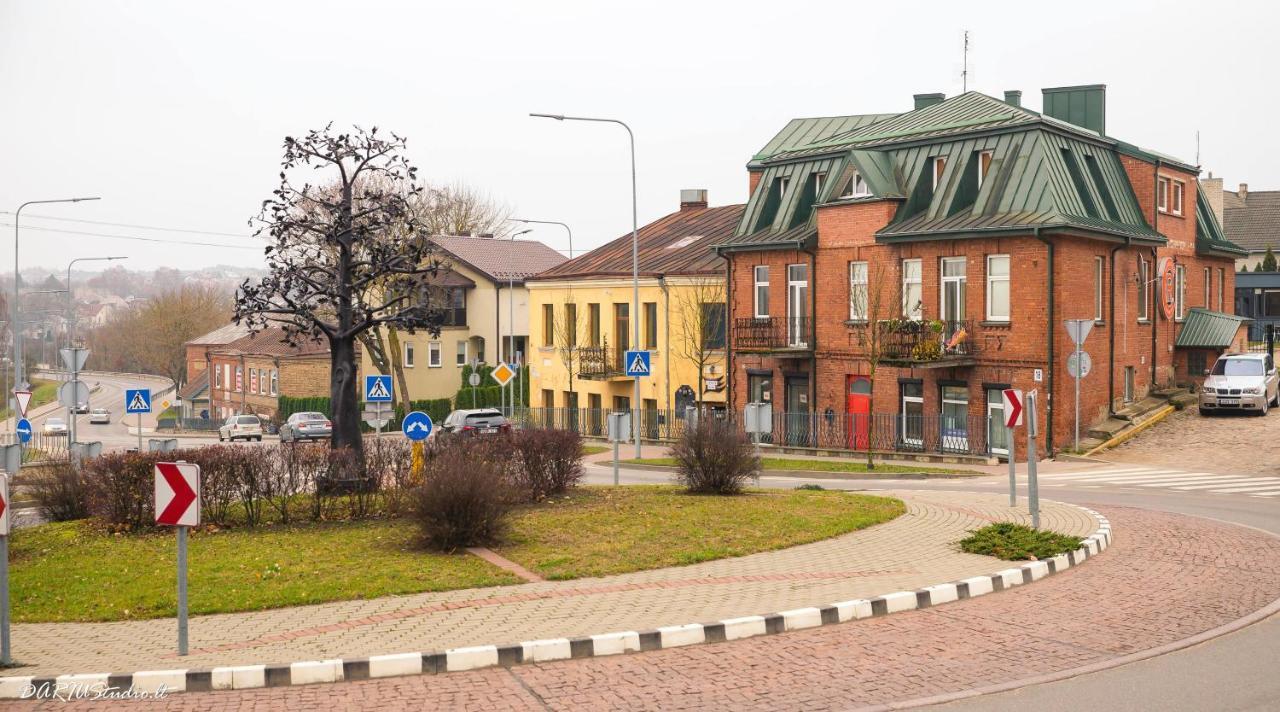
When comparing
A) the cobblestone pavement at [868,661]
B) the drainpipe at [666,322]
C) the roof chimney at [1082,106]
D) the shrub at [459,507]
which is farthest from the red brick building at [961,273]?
the cobblestone pavement at [868,661]

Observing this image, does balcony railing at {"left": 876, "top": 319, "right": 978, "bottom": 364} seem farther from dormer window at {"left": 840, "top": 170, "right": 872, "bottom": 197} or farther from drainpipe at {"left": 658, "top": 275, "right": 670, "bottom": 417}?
drainpipe at {"left": 658, "top": 275, "right": 670, "bottom": 417}

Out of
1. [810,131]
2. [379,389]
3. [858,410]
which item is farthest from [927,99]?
[379,389]

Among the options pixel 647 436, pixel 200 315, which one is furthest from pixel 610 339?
pixel 200 315

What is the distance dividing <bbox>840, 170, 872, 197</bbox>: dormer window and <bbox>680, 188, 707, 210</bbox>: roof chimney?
1798 cm

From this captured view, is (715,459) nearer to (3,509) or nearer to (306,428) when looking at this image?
(3,509)

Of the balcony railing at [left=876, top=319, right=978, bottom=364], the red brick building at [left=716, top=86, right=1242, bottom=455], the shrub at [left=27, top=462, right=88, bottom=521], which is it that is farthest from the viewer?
the balcony railing at [left=876, top=319, right=978, bottom=364]

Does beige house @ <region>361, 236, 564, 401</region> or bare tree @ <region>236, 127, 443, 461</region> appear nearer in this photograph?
bare tree @ <region>236, 127, 443, 461</region>

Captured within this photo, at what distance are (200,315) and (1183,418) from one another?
90396 mm

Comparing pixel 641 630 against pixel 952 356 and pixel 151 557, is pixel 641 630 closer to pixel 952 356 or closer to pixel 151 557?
pixel 151 557

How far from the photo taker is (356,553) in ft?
47.2

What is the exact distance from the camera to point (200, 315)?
10644cm

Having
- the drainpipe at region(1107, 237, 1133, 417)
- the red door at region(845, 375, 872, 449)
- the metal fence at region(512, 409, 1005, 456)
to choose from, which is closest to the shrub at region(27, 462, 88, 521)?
the metal fence at region(512, 409, 1005, 456)

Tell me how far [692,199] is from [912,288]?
21.6 meters

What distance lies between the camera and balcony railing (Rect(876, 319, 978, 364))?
1307 inches
